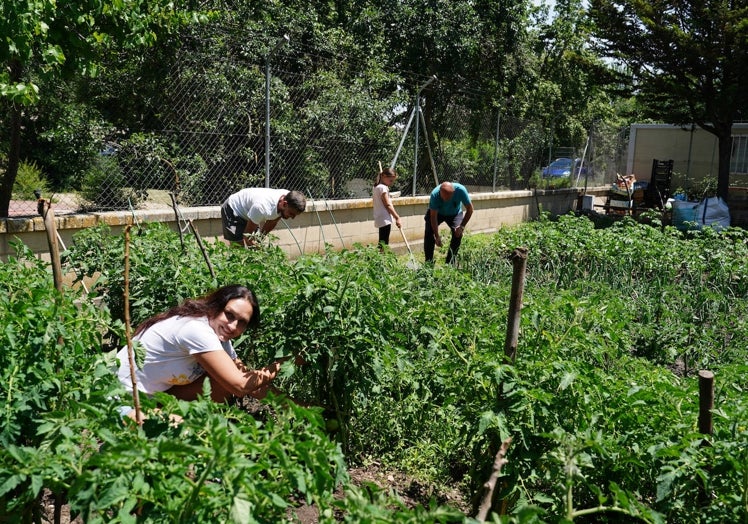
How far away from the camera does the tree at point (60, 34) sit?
479 cm

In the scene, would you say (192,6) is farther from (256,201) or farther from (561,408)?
(561,408)

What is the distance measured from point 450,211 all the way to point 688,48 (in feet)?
29.6

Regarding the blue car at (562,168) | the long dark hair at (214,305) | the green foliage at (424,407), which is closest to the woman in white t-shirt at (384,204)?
the green foliage at (424,407)

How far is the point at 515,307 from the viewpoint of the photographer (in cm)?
279

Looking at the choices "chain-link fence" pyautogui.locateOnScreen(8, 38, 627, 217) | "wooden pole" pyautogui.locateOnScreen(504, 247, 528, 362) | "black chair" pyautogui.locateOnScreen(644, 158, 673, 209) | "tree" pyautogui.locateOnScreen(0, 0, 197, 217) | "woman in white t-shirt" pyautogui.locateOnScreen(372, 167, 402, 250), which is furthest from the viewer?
"black chair" pyautogui.locateOnScreen(644, 158, 673, 209)

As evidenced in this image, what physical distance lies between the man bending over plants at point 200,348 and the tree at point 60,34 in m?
2.66

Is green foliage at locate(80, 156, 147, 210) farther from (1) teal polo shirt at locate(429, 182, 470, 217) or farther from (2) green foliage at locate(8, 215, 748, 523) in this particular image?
(1) teal polo shirt at locate(429, 182, 470, 217)

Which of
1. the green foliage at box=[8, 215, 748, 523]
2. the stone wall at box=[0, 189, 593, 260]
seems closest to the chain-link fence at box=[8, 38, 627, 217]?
the stone wall at box=[0, 189, 593, 260]

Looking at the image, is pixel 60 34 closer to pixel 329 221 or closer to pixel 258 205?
pixel 258 205

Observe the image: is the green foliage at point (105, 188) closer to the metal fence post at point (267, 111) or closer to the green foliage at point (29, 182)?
the green foliage at point (29, 182)

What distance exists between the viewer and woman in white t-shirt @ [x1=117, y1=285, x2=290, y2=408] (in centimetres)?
313

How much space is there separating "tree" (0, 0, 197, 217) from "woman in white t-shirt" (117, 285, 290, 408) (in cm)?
266

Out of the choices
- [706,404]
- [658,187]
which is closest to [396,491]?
[706,404]

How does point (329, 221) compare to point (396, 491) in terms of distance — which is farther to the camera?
point (329, 221)
